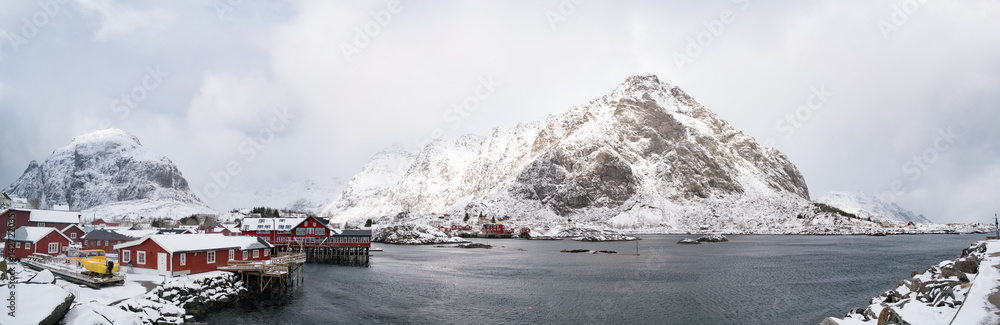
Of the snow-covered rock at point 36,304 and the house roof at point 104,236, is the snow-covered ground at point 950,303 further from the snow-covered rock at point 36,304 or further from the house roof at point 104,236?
the house roof at point 104,236

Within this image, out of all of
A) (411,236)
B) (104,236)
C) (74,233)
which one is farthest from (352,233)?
(411,236)

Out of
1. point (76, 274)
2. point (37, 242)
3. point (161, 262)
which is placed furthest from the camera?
point (37, 242)

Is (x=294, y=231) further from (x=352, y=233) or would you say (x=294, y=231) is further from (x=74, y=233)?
(x=74, y=233)

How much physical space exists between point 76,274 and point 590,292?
47.5 m

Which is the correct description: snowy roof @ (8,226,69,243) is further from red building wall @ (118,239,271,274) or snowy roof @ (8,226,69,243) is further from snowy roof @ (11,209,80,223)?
snowy roof @ (11,209,80,223)

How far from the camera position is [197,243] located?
51.8m

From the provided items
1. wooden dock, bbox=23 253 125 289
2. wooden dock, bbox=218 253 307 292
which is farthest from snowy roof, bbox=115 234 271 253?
wooden dock, bbox=23 253 125 289

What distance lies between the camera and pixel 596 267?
82250mm

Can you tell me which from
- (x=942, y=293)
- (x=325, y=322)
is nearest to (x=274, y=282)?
Result: (x=325, y=322)

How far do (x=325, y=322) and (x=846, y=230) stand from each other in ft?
716

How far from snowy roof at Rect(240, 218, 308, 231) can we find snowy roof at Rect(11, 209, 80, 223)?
90.7 feet

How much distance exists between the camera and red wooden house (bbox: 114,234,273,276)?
4800cm

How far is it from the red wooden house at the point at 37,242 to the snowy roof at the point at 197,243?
14.4 metres

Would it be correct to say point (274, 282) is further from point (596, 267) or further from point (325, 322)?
point (596, 267)
